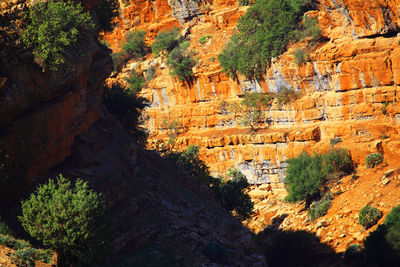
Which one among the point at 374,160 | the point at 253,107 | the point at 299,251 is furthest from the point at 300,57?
the point at 299,251

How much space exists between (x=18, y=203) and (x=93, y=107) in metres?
7.35

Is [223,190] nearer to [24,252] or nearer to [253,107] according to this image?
[253,107]

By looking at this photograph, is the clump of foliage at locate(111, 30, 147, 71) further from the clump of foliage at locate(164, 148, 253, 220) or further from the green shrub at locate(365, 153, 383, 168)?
the green shrub at locate(365, 153, 383, 168)

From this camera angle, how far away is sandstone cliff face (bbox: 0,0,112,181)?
19.1 m

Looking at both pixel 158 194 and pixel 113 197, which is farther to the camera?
pixel 158 194

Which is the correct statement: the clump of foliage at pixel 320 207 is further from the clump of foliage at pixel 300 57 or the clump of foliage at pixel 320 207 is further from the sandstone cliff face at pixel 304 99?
the clump of foliage at pixel 300 57

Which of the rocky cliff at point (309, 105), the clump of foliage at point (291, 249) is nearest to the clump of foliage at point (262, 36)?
the rocky cliff at point (309, 105)

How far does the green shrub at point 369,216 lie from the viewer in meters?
34.3

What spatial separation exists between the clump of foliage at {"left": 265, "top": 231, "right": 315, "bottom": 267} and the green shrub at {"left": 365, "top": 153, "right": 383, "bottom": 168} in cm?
796

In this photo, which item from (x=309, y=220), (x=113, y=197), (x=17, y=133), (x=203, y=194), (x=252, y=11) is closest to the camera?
(x=17, y=133)

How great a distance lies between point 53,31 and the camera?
20891 mm

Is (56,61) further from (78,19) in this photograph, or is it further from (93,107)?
(93,107)

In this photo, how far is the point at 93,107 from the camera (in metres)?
25.9

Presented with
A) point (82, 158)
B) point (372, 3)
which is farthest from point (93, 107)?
point (372, 3)
